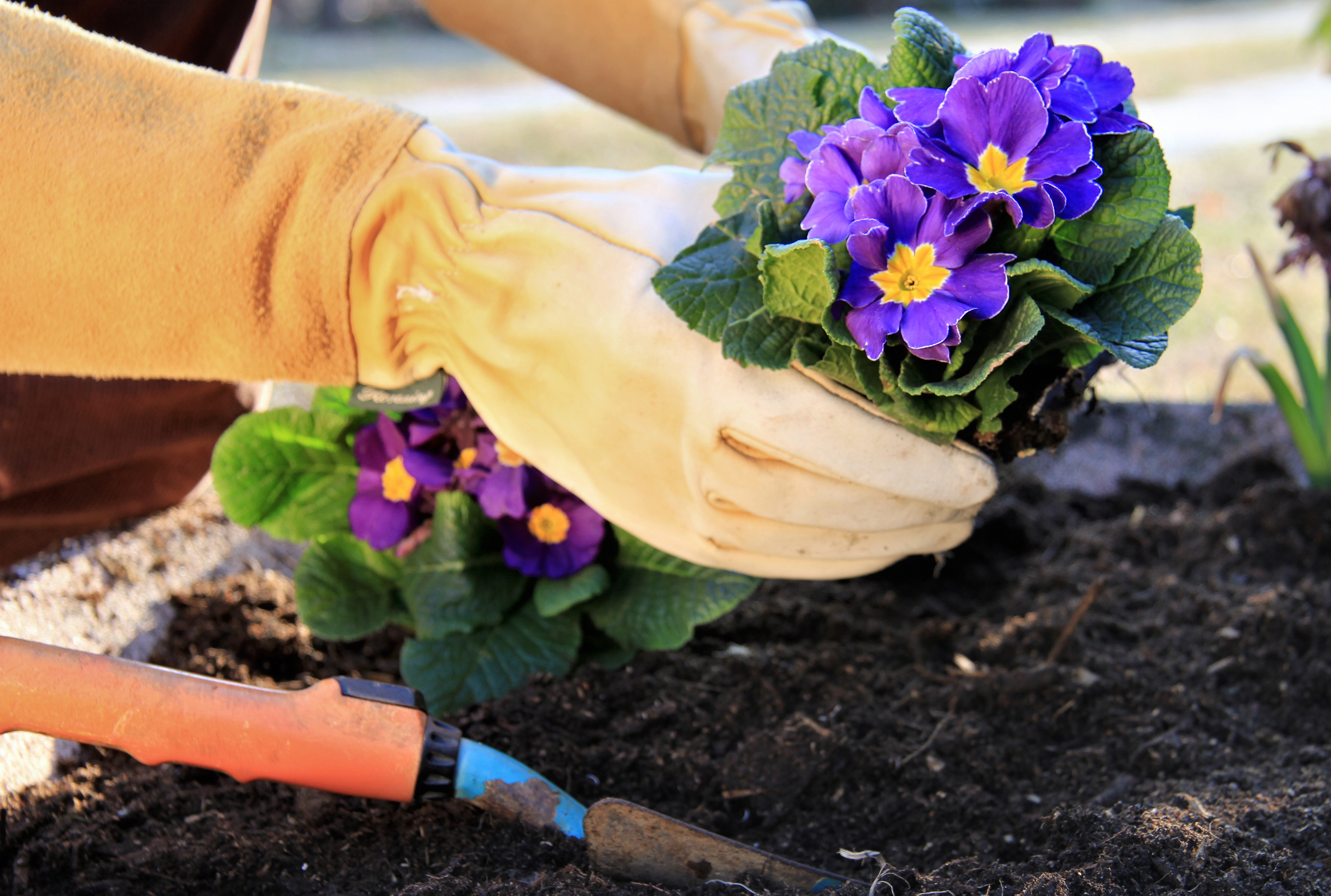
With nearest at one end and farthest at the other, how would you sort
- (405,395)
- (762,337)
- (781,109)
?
(762,337) → (781,109) → (405,395)

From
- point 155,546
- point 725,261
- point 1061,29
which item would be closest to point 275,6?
point 1061,29

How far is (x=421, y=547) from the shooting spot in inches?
67.4

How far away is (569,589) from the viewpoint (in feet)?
5.31

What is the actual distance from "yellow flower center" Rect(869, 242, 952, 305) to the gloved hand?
16cm

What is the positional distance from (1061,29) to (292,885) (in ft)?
34.9

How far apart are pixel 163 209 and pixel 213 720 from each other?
22.5 inches

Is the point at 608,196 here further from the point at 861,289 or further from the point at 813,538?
the point at 813,538

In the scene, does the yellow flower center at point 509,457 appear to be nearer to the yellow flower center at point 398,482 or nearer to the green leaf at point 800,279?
the yellow flower center at point 398,482

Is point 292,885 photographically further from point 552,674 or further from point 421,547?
point 421,547

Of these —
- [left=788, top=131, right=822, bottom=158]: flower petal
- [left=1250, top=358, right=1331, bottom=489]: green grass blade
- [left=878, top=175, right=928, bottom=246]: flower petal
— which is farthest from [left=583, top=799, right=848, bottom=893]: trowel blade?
[left=1250, top=358, right=1331, bottom=489]: green grass blade

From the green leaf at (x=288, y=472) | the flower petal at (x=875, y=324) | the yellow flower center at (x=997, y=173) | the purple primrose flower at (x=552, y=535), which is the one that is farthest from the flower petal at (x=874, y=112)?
the green leaf at (x=288, y=472)

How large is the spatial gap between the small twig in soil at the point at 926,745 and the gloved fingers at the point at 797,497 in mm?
339

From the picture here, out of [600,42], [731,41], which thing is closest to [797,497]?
[731,41]

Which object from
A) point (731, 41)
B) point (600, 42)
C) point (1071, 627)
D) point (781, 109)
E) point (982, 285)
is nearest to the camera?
point (982, 285)
